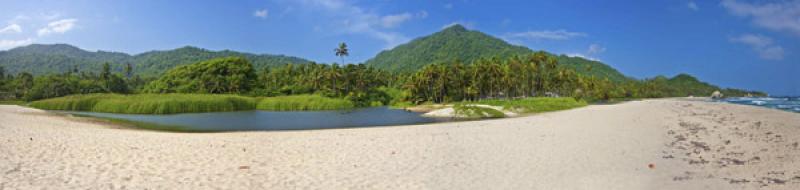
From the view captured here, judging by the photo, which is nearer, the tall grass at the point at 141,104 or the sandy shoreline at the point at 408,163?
the sandy shoreline at the point at 408,163

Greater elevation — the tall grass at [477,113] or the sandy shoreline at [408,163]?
the tall grass at [477,113]

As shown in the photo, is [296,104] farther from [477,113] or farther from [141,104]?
[477,113]

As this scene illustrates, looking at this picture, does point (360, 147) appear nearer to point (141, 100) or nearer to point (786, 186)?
point (786, 186)

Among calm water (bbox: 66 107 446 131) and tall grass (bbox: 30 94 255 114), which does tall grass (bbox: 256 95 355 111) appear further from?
calm water (bbox: 66 107 446 131)

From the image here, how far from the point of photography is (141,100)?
5106 centimetres

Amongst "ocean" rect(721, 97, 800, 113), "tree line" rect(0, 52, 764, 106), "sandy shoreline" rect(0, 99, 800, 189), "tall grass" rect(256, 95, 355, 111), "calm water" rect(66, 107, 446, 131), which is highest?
"tree line" rect(0, 52, 764, 106)

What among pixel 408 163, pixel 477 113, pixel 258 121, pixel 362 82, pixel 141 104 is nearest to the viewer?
pixel 408 163

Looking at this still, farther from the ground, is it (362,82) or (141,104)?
(362,82)

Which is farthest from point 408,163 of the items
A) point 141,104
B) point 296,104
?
point 296,104

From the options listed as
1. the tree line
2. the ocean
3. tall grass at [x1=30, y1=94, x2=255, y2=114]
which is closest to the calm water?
tall grass at [x1=30, y1=94, x2=255, y2=114]

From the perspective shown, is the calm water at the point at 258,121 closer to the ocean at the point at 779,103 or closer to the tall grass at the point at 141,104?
the tall grass at the point at 141,104

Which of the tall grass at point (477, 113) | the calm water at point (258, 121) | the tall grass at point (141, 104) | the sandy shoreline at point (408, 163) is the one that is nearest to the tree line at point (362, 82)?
the tall grass at point (141, 104)

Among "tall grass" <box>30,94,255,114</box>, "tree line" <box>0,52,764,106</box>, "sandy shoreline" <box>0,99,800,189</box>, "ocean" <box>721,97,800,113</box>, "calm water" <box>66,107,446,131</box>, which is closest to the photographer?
"sandy shoreline" <box>0,99,800,189</box>

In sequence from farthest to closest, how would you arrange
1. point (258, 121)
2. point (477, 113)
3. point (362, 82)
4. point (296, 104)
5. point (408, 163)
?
point (362, 82)
point (296, 104)
point (477, 113)
point (258, 121)
point (408, 163)
